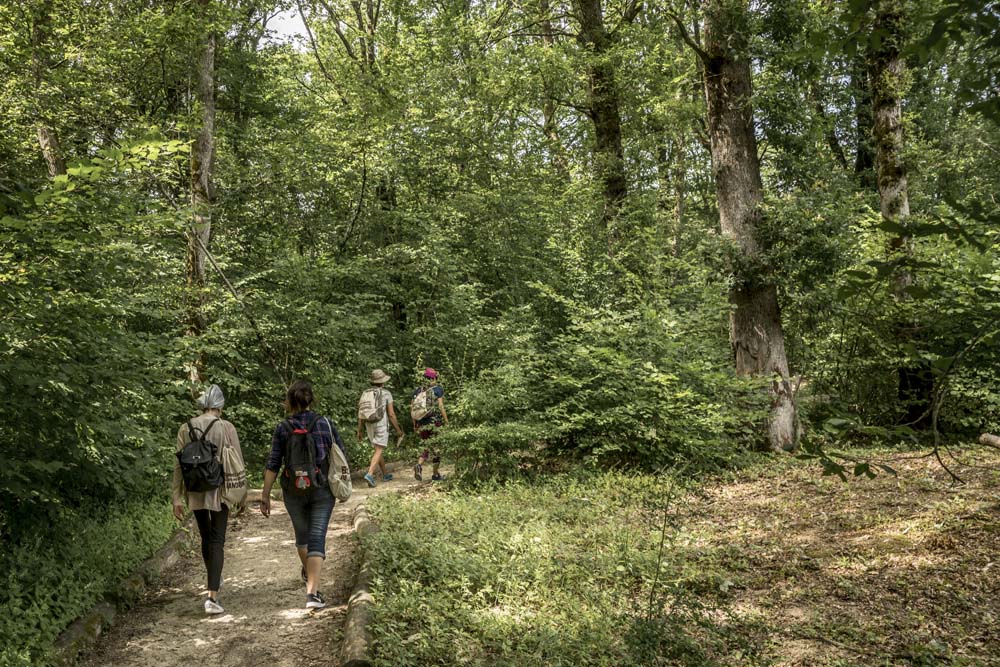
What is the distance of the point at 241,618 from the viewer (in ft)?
19.9

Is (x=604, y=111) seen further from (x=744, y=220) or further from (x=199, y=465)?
(x=199, y=465)

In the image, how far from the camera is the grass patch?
4852mm

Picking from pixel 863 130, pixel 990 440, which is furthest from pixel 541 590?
pixel 863 130

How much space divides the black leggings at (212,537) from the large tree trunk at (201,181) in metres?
5.67

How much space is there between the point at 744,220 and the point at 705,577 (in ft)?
22.4

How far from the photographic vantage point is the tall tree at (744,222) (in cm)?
1081

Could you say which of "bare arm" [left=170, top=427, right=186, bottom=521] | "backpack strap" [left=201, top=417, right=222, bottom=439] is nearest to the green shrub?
"bare arm" [left=170, top=427, right=186, bottom=521]

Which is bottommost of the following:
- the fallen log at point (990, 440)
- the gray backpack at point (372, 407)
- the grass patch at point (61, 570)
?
the fallen log at point (990, 440)

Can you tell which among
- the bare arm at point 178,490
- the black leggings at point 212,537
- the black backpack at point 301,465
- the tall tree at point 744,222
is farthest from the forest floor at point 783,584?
the tall tree at point 744,222

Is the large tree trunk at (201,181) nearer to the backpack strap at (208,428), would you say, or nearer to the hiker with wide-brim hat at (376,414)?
the hiker with wide-brim hat at (376,414)

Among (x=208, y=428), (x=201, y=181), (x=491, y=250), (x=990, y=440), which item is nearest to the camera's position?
(x=208, y=428)

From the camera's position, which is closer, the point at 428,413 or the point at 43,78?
the point at 43,78

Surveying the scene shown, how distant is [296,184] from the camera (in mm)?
15891

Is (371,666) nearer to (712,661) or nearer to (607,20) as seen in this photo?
(712,661)
